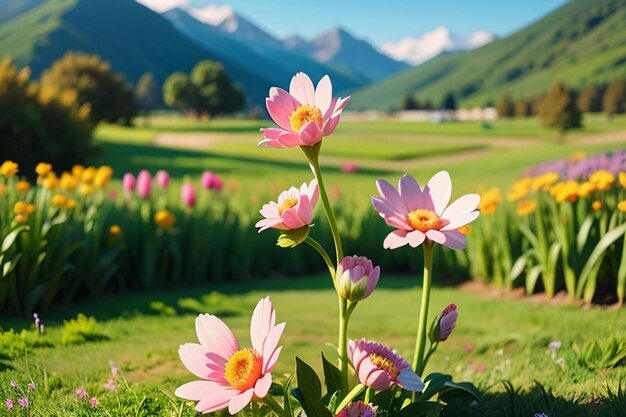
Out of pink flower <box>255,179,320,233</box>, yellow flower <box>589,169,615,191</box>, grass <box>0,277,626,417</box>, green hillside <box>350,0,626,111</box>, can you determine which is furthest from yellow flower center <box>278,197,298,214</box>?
green hillside <box>350,0,626,111</box>

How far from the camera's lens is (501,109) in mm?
91812

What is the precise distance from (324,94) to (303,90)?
0.26 feet

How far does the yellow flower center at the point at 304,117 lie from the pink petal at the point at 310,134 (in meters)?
0.07

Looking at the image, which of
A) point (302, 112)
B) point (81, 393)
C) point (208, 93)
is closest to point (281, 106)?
point (302, 112)

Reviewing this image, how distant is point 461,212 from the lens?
1811mm

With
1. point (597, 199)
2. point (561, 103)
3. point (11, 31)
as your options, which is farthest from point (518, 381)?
point (11, 31)

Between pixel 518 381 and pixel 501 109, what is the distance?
9433cm

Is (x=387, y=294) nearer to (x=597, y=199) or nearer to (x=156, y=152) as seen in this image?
(x=597, y=199)

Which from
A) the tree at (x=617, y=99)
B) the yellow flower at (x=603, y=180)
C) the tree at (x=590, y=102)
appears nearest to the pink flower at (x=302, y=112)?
the yellow flower at (x=603, y=180)

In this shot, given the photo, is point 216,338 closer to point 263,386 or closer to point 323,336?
point 263,386

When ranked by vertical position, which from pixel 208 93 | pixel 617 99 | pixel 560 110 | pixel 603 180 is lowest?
pixel 603 180

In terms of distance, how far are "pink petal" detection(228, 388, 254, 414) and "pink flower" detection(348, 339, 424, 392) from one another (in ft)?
1.00

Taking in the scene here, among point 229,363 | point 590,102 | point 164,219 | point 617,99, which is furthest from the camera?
point 590,102

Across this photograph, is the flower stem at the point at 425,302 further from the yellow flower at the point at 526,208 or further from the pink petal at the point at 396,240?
the yellow flower at the point at 526,208
